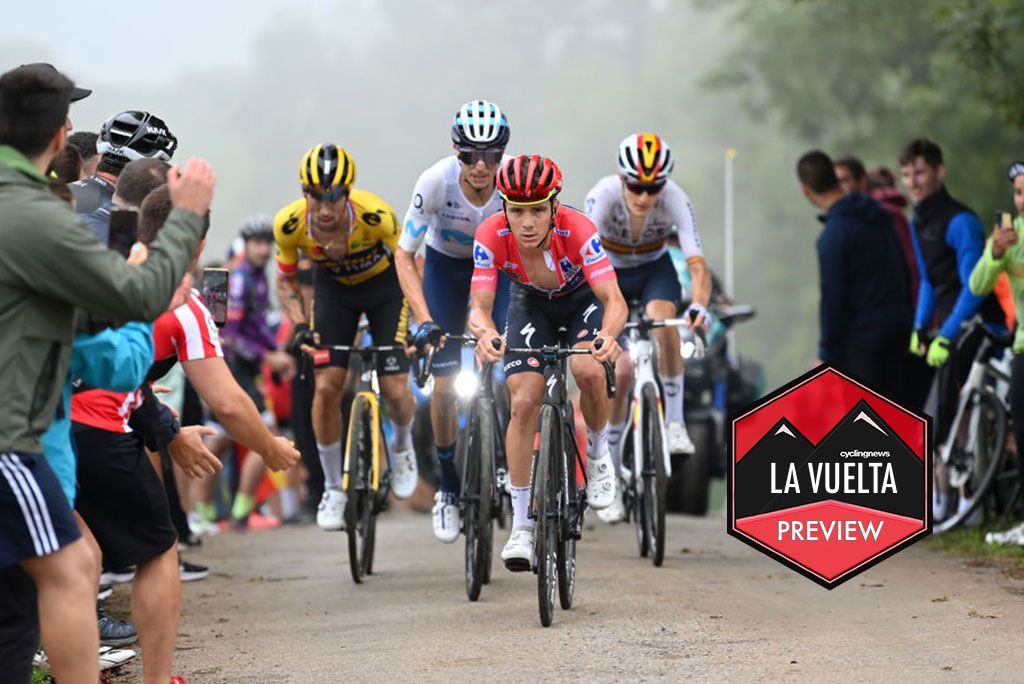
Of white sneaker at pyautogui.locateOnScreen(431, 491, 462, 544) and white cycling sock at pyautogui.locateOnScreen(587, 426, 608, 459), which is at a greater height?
white cycling sock at pyautogui.locateOnScreen(587, 426, 608, 459)

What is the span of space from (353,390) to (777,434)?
641 centimetres

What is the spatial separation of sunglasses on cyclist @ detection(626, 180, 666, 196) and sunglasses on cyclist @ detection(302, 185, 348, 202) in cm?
189

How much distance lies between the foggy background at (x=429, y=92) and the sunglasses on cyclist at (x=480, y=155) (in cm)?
5517

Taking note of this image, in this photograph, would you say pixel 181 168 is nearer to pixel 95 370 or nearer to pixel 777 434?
pixel 95 370

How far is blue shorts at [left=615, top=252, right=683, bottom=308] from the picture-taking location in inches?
494

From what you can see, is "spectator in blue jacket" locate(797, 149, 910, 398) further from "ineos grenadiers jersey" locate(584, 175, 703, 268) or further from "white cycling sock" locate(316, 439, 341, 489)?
"white cycling sock" locate(316, 439, 341, 489)

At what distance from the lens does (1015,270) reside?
1155cm

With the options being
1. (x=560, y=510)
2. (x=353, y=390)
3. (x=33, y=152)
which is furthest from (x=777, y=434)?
(x=353, y=390)

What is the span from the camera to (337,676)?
7797 mm

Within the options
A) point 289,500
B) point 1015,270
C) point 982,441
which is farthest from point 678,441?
point 289,500

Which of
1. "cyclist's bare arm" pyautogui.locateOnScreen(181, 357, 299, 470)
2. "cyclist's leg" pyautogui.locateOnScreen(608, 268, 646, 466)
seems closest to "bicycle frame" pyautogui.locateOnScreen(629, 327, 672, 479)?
"cyclist's leg" pyautogui.locateOnScreen(608, 268, 646, 466)

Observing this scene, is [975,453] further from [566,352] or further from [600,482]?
[566,352]

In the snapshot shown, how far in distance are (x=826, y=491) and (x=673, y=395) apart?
3074 millimetres

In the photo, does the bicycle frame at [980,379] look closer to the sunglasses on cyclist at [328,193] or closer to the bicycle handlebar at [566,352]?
the bicycle handlebar at [566,352]
